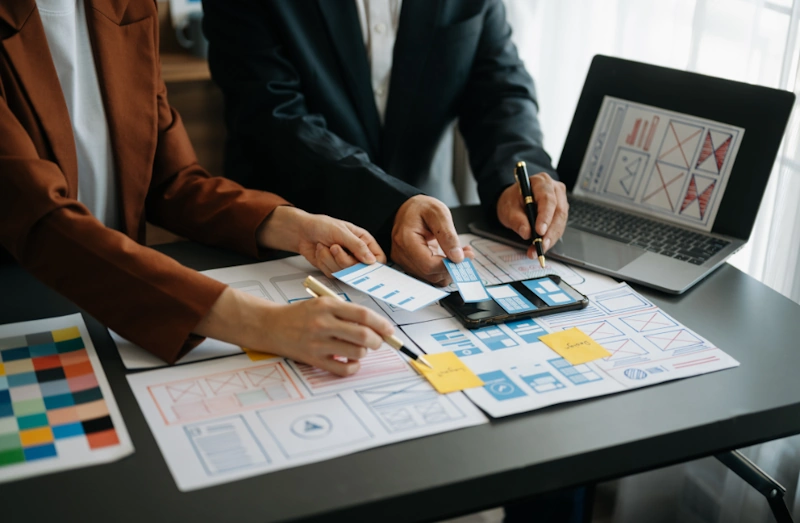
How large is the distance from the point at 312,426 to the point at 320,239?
43 centimetres

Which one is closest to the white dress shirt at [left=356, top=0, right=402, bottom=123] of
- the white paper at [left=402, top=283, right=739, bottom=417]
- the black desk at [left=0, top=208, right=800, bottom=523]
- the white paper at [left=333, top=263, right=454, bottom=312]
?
the white paper at [left=333, top=263, right=454, bottom=312]

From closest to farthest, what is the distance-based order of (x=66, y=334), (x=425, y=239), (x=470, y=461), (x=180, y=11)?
(x=470, y=461) < (x=66, y=334) < (x=425, y=239) < (x=180, y=11)

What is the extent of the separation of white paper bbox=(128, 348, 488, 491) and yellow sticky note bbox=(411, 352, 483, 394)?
0.04 feet

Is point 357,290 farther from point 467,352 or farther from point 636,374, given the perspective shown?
point 636,374

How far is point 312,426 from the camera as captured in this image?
2.83ft

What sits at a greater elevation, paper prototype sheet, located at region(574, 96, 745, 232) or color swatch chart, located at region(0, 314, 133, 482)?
paper prototype sheet, located at region(574, 96, 745, 232)

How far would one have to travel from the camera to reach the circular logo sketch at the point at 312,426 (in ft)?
2.79

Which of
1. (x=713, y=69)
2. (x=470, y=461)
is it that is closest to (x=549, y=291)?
(x=470, y=461)

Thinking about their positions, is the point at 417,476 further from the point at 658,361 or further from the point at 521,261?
the point at 521,261

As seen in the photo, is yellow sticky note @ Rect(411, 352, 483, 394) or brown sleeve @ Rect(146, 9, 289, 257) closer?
yellow sticky note @ Rect(411, 352, 483, 394)

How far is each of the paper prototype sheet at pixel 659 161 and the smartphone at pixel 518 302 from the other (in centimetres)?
35

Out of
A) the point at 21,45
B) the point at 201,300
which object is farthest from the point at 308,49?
the point at 201,300

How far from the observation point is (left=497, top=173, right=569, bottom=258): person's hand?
4.33ft

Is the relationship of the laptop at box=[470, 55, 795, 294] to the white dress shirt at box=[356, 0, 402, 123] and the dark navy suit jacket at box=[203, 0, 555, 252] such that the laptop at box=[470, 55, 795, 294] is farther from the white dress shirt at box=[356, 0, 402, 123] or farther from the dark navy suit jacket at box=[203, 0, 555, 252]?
the white dress shirt at box=[356, 0, 402, 123]
